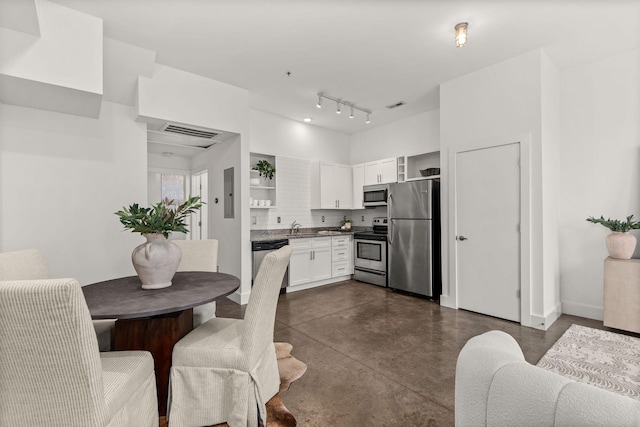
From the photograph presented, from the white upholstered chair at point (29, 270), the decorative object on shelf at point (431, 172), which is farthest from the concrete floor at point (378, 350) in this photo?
the decorative object on shelf at point (431, 172)

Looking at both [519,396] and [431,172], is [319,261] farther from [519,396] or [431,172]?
[519,396]

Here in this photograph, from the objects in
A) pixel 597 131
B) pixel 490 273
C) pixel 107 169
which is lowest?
pixel 490 273

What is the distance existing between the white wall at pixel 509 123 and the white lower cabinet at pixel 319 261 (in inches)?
77.5

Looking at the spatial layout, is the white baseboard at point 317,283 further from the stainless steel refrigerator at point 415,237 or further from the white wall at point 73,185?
the white wall at point 73,185

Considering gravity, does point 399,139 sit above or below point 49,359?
above

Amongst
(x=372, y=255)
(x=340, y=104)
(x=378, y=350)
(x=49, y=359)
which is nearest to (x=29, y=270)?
(x=49, y=359)

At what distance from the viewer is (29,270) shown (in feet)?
6.72

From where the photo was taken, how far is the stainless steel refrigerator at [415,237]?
4305 millimetres

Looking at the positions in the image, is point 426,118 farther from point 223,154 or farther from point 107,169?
point 107,169

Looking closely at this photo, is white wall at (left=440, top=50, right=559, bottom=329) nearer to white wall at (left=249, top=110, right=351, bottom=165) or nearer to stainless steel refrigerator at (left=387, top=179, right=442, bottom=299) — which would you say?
stainless steel refrigerator at (left=387, top=179, right=442, bottom=299)

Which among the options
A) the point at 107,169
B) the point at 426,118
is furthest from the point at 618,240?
the point at 107,169

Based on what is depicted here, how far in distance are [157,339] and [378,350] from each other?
1.83 m

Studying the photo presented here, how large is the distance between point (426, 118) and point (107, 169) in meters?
4.72

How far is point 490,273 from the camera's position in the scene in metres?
3.56
